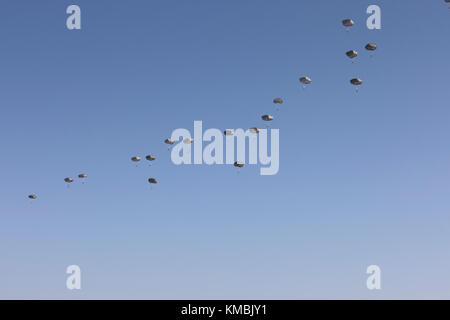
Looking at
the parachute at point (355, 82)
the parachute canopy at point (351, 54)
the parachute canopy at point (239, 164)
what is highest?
the parachute canopy at point (351, 54)

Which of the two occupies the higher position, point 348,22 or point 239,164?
point 348,22

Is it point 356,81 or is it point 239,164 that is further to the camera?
point 239,164

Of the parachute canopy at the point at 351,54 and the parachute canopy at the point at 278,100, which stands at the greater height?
the parachute canopy at the point at 351,54

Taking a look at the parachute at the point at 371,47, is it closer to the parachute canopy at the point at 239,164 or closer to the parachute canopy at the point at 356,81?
the parachute canopy at the point at 356,81

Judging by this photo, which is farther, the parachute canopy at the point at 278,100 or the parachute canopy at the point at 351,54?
the parachute canopy at the point at 278,100

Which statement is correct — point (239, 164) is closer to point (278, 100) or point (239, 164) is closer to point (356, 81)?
point (278, 100)

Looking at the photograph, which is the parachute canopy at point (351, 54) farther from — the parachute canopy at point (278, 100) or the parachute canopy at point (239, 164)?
the parachute canopy at point (239, 164)

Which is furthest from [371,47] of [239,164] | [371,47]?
[239,164]

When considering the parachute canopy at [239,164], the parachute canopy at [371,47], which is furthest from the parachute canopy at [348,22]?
the parachute canopy at [239,164]

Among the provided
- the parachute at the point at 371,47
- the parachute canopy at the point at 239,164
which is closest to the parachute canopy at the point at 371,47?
the parachute at the point at 371,47

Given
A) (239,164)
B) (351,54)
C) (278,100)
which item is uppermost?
(351,54)
